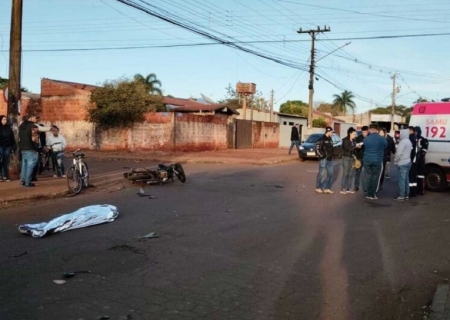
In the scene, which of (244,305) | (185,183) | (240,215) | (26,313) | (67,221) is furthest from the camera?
(185,183)

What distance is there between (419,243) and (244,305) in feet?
12.5

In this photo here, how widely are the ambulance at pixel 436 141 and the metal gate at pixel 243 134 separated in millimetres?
20865

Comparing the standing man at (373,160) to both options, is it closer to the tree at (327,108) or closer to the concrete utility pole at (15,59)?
the concrete utility pole at (15,59)

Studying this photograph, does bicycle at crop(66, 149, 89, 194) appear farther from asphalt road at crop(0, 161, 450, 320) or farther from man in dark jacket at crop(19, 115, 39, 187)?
asphalt road at crop(0, 161, 450, 320)

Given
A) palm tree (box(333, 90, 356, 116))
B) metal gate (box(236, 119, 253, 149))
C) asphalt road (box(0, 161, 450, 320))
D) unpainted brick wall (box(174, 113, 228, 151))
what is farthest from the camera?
palm tree (box(333, 90, 356, 116))

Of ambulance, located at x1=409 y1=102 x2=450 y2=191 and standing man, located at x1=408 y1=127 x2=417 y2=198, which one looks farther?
ambulance, located at x1=409 y1=102 x2=450 y2=191

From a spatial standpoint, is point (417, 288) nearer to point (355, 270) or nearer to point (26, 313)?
point (355, 270)

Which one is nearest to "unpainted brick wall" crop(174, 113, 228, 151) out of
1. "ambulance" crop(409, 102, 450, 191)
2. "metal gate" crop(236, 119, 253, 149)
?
"metal gate" crop(236, 119, 253, 149)

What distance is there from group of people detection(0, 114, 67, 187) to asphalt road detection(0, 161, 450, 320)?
6.54 ft

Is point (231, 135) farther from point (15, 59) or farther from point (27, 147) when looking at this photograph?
point (27, 147)

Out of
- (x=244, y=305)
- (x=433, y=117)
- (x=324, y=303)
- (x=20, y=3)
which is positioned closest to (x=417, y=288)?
(x=324, y=303)

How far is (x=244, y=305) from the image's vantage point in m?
4.46

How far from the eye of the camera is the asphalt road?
441 cm

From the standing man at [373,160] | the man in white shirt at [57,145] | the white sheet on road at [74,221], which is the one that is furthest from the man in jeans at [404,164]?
the man in white shirt at [57,145]
